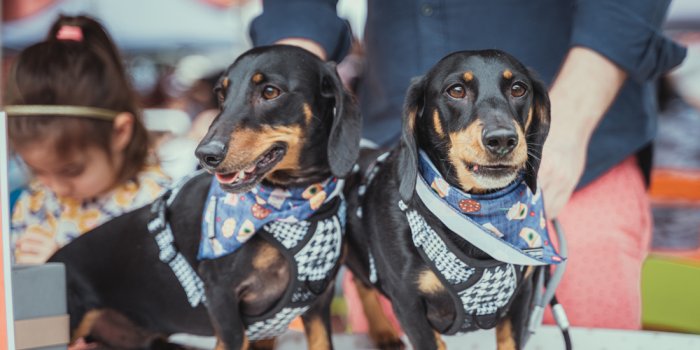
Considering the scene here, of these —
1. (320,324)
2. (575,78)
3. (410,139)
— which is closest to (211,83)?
(320,324)

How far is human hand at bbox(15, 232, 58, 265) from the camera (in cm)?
206

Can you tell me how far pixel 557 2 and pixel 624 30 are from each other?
0.21 meters

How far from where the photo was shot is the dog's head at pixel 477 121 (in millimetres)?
938

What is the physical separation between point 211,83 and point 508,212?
2.55 m

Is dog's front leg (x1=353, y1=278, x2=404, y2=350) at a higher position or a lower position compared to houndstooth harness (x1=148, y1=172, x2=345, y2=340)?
lower

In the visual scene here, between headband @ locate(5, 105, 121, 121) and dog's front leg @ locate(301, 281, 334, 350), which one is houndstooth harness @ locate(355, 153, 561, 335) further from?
headband @ locate(5, 105, 121, 121)

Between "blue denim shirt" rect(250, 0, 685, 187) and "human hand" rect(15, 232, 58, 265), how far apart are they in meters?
0.97

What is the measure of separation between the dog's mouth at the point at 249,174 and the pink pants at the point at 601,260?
2.01 ft

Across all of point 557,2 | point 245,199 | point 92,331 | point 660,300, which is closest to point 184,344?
point 92,331

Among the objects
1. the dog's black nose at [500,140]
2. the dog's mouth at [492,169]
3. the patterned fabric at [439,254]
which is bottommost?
the patterned fabric at [439,254]

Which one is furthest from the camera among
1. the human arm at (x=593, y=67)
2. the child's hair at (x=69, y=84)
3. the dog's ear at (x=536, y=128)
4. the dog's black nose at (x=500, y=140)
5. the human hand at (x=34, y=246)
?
the human hand at (x=34, y=246)

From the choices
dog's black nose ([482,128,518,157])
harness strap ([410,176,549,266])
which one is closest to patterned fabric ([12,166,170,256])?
harness strap ([410,176,549,266])

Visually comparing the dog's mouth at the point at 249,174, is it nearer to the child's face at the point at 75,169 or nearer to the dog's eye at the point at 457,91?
the dog's eye at the point at 457,91

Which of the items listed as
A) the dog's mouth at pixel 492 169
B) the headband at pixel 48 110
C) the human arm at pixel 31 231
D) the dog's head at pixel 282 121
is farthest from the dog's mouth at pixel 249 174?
the human arm at pixel 31 231
